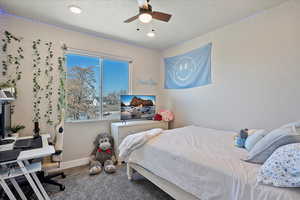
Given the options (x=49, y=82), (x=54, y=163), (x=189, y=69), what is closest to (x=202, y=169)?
(x=54, y=163)

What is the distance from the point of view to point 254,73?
7.62 ft

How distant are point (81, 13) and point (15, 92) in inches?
64.7

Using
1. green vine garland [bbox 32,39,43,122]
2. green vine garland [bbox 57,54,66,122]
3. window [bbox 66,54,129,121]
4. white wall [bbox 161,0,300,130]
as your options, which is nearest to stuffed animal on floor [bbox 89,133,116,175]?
window [bbox 66,54,129,121]

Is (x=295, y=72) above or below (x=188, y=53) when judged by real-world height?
below

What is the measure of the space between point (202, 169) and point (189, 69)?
2.44 m

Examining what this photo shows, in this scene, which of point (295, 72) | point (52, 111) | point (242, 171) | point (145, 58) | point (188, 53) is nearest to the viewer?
point (242, 171)

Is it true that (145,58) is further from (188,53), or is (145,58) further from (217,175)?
(217,175)

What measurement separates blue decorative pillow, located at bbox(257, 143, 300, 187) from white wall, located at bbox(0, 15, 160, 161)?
9.32 feet

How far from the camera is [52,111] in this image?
2580 mm

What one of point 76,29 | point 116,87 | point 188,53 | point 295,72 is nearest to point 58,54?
point 76,29

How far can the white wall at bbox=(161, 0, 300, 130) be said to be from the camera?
1.99 metres

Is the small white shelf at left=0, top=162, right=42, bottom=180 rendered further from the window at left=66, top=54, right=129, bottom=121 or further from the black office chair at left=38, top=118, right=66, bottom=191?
the window at left=66, top=54, right=129, bottom=121

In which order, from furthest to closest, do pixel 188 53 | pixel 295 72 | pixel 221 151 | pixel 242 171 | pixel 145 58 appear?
1. pixel 145 58
2. pixel 188 53
3. pixel 295 72
4. pixel 221 151
5. pixel 242 171

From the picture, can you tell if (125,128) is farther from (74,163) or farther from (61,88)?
(61,88)
